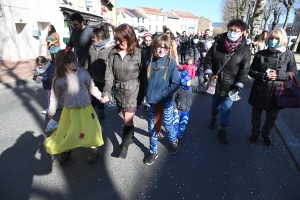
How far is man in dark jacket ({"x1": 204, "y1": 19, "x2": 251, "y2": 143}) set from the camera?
2.86 m

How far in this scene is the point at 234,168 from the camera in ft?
8.94

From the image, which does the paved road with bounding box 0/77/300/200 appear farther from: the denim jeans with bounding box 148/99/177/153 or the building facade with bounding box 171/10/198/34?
the building facade with bounding box 171/10/198/34

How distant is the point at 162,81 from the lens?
2439mm

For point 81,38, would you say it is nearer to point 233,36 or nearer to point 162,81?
point 162,81

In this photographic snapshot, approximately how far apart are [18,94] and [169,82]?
16.5 feet

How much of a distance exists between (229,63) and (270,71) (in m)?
0.53

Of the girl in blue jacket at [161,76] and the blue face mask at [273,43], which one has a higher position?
the blue face mask at [273,43]

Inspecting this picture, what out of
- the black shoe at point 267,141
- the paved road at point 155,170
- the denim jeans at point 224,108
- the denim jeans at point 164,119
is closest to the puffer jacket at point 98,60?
the paved road at point 155,170

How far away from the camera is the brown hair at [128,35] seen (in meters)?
2.37

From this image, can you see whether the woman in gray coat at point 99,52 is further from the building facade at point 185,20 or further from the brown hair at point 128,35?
the building facade at point 185,20

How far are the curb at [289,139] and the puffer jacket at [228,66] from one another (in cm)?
124

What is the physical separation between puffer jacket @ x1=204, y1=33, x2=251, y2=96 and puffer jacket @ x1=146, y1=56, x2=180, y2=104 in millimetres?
954

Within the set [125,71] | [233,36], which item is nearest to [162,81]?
[125,71]

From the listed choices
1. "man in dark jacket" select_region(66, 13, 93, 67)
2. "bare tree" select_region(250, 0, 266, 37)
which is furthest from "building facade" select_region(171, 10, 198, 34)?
"man in dark jacket" select_region(66, 13, 93, 67)
